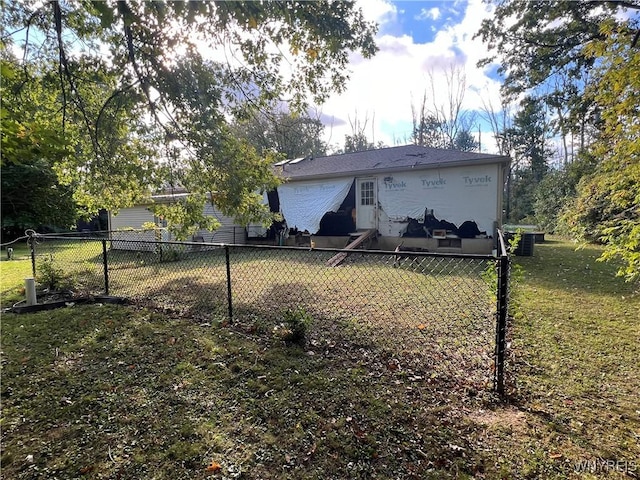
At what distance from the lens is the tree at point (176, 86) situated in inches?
176

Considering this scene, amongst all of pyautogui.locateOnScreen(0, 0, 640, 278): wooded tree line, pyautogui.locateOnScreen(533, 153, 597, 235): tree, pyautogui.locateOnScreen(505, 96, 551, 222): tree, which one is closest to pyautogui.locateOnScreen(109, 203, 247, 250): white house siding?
pyautogui.locateOnScreen(0, 0, 640, 278): wooded tree line

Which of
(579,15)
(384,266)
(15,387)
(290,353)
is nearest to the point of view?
(15,387)

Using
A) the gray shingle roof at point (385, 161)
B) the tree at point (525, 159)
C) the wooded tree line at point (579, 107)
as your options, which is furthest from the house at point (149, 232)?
the tree at point (525, 159)

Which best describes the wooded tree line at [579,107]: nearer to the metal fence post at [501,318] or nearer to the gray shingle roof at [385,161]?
the metal fence post at [501,318]

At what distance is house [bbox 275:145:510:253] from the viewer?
9758mm

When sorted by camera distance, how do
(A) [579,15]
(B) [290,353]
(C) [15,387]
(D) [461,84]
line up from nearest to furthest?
1. (C) [15,387]
2. (B) [290,353]
3. (A) [579,15]
4. (D) [461,84]

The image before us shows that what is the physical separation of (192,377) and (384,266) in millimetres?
6004

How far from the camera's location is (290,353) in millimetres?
3373

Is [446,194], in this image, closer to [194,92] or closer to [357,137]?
[194,92]

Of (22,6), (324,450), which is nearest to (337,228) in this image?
(22,6)

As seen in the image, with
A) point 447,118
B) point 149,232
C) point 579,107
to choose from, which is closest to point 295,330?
point 149,232

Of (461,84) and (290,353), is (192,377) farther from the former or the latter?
(461,84)

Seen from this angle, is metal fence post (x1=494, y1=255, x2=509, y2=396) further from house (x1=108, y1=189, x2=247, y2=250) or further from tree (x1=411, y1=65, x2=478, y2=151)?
tree (x1=411, y1=65, x2=478, y2=151)

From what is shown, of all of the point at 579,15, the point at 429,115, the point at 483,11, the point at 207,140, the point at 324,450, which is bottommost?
the point at 324,450
